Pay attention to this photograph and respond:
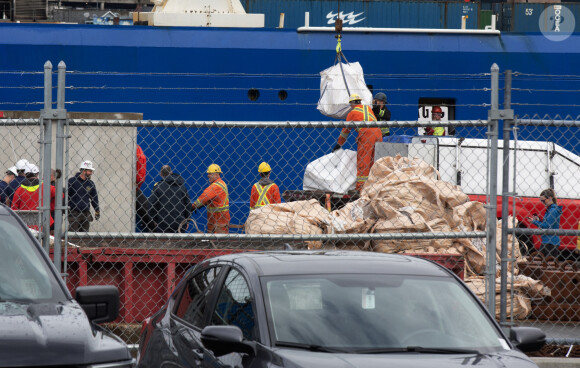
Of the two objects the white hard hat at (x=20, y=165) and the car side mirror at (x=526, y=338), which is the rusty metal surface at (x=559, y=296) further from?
the white hard hat at (x=20, y=165)

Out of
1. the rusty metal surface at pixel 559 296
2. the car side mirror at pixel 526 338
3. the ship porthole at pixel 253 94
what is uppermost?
the ship porthole at pixel 253 94

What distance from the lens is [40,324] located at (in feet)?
13.8

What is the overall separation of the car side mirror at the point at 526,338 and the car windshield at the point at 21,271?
255 centimetres

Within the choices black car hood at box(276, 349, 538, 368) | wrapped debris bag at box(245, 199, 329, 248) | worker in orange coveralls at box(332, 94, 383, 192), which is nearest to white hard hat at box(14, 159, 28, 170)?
worker in orange coveralls at box(332, 94, 383, 192)

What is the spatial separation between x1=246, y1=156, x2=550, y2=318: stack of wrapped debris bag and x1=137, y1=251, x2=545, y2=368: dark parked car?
10.4ft

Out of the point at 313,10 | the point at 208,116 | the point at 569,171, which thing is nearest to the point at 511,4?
the point at 313,10

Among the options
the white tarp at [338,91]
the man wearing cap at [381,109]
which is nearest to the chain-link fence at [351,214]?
the man wearing cap at [381,109]

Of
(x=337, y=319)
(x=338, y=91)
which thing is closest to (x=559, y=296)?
(x=337, y=319)

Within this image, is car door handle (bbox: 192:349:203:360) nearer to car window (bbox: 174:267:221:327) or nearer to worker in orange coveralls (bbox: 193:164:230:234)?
car window (bbox: 174:267:221:327)

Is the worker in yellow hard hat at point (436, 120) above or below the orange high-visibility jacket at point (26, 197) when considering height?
above

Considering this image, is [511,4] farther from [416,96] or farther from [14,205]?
[14,205]

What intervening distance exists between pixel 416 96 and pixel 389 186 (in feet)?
41.9

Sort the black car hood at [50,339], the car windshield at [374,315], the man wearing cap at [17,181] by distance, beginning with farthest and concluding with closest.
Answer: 1. the man wearing cap at [17,181]
2. the car windshield at [374,315]
3. the black car hood at [50,339]

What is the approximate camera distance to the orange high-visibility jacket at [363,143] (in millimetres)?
11805
